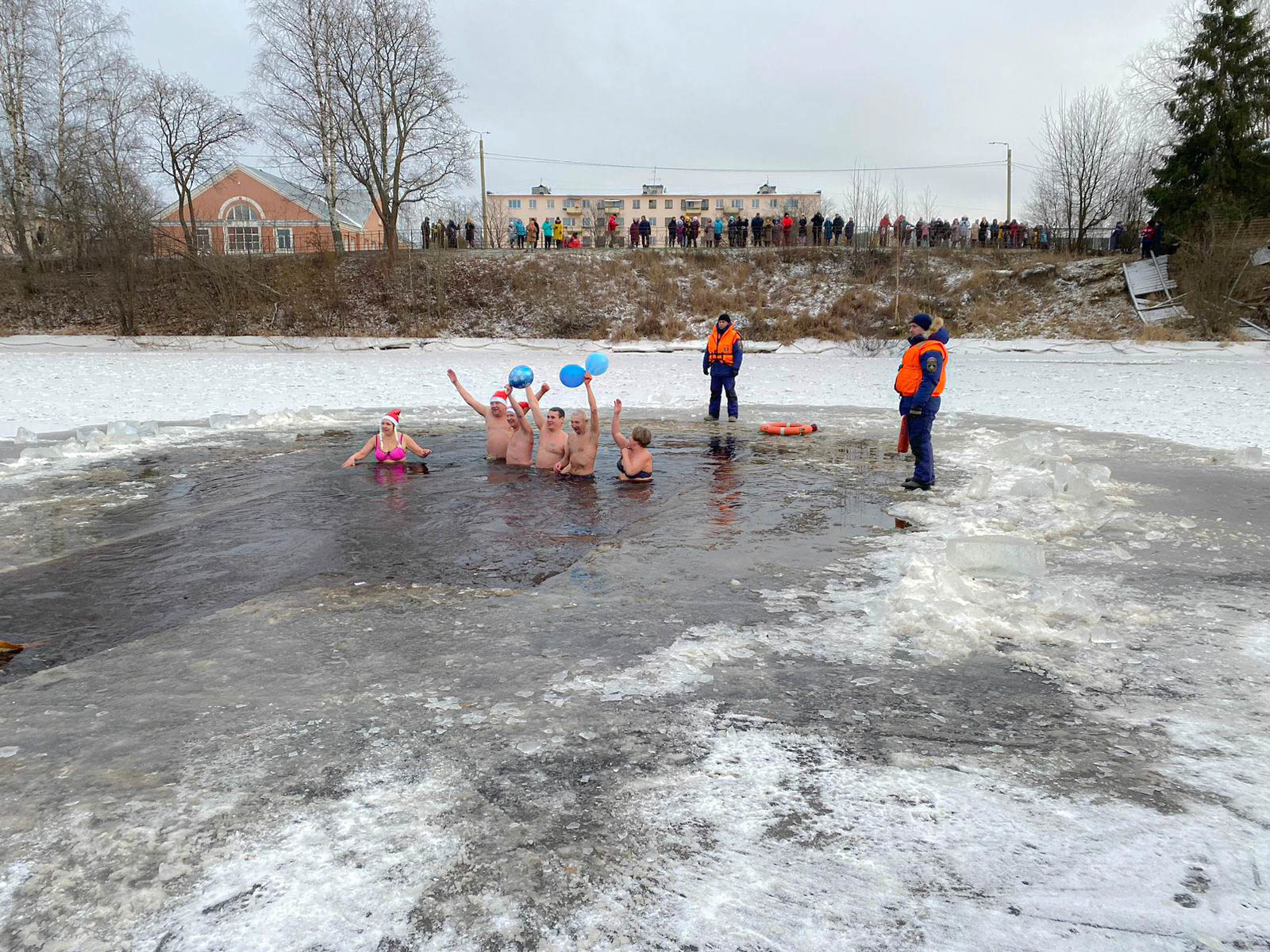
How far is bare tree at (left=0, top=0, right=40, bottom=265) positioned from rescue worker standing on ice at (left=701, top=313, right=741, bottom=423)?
34940 mm

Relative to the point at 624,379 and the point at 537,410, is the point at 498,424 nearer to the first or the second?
the point at 537,410

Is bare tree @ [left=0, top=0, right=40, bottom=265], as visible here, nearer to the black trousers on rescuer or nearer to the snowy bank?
the snowy bank

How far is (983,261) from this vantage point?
37.2m

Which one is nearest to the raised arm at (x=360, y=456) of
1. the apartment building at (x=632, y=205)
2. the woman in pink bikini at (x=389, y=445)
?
the woman in pink bikini at (x=389, y=445)

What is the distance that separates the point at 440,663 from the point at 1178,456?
8.82 m

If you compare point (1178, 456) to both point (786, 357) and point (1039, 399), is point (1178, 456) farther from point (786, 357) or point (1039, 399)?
point (786, 357)

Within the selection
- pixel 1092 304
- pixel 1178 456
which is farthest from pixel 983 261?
pixel 1178 456

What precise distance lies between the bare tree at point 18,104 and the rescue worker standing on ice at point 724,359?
34940mm

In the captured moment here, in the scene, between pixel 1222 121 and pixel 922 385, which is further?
pixel 1222 121

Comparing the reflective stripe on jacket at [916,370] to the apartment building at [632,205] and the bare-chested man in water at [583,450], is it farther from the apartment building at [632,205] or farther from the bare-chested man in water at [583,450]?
the apartment building at [632,205]

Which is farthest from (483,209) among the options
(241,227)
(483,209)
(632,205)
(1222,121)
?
(632,205)

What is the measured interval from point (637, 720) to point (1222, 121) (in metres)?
36.2

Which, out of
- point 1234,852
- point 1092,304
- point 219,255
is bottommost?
point 1234,852

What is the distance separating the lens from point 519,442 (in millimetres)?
9586
